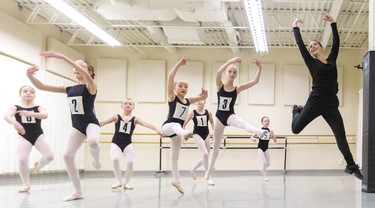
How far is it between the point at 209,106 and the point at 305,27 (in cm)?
424

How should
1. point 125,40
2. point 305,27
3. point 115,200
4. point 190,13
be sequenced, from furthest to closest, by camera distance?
point 125,40
point 305,27
point 190,13
point 115,200

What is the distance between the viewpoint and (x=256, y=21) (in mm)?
9414

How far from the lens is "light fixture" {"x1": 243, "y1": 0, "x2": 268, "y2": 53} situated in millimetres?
8219

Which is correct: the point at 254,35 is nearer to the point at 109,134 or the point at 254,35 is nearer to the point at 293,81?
the point at 293,81

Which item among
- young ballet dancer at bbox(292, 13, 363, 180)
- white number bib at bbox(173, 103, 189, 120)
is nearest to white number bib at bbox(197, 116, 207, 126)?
white number bib at bbox(173, 103, 189, 120)

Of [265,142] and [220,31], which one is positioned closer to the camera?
[265,142]

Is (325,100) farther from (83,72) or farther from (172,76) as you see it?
(83,72)

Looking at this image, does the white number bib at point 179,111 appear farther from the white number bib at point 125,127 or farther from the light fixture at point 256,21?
the light fixture at point 256,21

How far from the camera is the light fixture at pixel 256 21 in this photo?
822 centimetres

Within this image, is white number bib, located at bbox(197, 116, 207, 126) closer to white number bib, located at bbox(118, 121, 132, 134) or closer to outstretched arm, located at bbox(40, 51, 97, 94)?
white number bib, located at bbox(118, 121, 132, 134)

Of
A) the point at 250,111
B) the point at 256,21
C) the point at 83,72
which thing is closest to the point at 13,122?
the point at 83,72

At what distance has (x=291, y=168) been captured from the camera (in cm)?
1389

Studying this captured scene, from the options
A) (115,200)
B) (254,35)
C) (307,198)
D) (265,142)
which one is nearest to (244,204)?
(307,198)

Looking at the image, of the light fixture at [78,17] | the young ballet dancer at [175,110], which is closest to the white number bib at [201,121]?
the young ballet dancer at [175,110]
